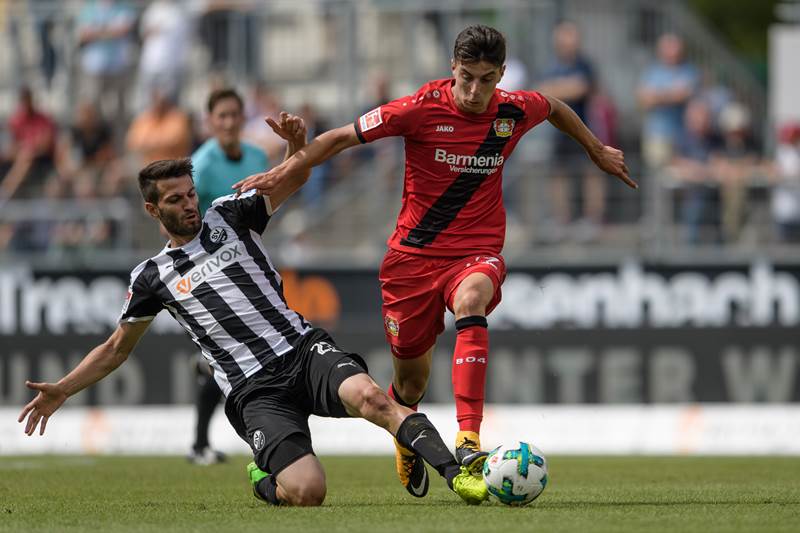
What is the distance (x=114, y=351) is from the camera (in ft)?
24.7

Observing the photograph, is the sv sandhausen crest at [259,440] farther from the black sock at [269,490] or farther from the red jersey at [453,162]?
the red jersey at [453,162]

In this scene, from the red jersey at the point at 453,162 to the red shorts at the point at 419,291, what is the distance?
0.21 ft

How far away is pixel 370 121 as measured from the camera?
7801 mm

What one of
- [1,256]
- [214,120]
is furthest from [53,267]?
[214,120]

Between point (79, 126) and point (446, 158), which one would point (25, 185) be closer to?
point (79, 126)

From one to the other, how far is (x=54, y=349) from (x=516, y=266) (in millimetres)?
4903

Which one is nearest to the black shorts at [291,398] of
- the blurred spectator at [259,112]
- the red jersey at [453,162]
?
the red jersey at [453,162]

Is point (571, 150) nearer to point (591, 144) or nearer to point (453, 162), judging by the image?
point (591, 144)

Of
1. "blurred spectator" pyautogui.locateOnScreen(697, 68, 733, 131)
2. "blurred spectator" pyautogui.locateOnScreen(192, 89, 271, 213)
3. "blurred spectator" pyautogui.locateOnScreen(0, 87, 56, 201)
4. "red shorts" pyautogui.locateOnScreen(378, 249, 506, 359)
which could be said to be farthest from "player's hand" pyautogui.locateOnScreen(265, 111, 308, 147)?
"blurred spectator" pyautogui.locateOnScreen(0, 87, 56, 201)

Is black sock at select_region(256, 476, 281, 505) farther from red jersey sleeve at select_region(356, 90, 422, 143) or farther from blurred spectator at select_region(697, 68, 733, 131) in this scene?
blurred spectator at select_region(697, 68, 733, 131)

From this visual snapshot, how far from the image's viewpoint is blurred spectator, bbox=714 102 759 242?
15125mm

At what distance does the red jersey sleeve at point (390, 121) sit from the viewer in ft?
25.5

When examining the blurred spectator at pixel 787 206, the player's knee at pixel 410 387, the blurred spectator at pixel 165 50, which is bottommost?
the player's knee at pixel 410 387

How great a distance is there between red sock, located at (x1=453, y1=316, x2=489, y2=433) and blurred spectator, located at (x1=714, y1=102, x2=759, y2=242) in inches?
322
